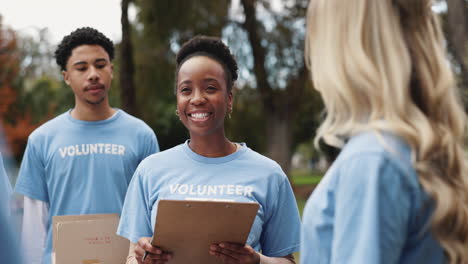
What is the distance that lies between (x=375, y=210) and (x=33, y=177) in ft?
8.95

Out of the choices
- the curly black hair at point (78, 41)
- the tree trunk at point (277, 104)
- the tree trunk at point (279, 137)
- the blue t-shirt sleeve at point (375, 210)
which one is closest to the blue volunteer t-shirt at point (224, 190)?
the blue t-shirt sleeve at point (375, 210)

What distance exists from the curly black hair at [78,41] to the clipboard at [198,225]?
2062 millimetres

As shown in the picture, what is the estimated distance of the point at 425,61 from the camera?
155 centimetres

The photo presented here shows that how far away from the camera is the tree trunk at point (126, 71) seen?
11.3 metres

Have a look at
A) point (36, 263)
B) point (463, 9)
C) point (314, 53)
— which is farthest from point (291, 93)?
point (314, 53)

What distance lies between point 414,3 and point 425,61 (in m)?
0.17

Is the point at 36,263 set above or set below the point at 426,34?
below

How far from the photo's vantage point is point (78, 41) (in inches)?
153

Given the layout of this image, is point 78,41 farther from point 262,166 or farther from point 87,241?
point 262,166

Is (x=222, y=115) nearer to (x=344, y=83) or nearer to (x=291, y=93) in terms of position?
(x=344, y=83)

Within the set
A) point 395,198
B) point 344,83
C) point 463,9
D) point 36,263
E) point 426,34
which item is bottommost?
point 36,263

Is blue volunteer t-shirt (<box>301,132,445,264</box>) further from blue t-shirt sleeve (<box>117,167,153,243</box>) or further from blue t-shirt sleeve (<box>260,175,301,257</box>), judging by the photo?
blue t-shirt sleeve (<box>117,167,153,243</box>)

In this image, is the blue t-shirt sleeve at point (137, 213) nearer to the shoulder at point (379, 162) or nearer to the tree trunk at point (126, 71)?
the shoulder at point (379, 162)

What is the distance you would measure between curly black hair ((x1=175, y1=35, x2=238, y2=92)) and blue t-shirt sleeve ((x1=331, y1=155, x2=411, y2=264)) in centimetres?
151
